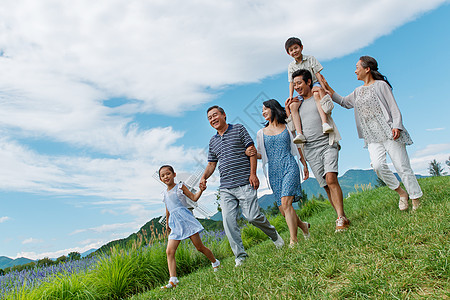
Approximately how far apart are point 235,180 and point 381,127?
2.30 metres

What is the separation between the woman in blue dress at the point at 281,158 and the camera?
4.86 meters

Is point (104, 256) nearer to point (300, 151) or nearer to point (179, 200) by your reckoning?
point (179, 200)

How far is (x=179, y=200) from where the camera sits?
541 cm

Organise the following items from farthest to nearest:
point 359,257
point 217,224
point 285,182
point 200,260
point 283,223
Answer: point 217,224 → point 283,223 → point 200,260 → point 285,182 → point 359,257

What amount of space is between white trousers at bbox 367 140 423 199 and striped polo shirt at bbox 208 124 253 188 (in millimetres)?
1918

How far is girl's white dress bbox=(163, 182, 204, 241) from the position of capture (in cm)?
520

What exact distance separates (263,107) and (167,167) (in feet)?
5.64

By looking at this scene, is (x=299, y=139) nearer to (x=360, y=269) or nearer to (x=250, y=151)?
(x=250, y=151)

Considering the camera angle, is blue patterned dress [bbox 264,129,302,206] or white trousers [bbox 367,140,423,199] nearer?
blue patterned dress [bbox 264,129,302,206]

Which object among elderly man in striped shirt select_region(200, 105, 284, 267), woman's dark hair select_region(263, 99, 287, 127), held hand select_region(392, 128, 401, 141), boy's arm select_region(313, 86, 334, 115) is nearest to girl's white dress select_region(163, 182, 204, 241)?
elderly man in striped shirt select_region(200, 105, 284, 267)

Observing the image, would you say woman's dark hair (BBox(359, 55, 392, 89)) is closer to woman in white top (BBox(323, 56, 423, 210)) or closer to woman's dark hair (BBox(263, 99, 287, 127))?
woman in white top (BBox(323, 56, 423, 210))

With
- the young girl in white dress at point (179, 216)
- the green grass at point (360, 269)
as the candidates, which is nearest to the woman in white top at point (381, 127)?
the green grass at point (360, 269)

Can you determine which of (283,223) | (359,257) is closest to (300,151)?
(359,257)

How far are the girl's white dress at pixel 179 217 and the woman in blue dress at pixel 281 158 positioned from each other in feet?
4.26
